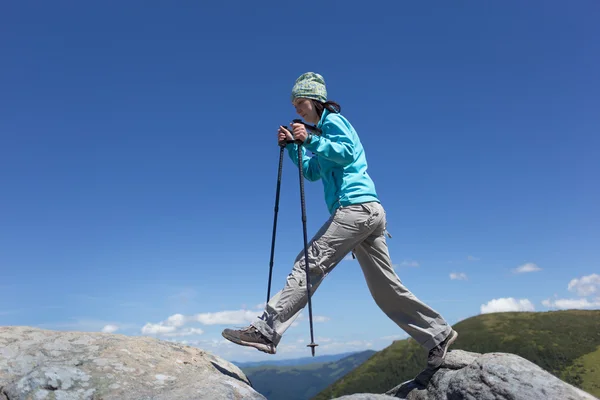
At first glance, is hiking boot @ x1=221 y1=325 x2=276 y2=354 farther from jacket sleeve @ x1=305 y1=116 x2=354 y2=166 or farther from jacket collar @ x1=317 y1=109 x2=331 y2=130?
jacket collar @ x1=317 y1=109 x2=331 y2=130

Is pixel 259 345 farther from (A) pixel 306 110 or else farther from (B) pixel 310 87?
(B) pixel 310 87

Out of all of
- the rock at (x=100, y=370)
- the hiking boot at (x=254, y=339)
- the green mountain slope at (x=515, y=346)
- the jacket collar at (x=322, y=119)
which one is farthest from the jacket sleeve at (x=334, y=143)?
the green mountain slope at (x=515, y=346)

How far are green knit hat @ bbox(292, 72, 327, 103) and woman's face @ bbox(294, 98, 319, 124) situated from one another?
0.33 feet

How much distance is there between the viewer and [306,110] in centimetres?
902

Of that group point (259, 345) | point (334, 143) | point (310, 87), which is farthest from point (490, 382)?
point (310, 87)

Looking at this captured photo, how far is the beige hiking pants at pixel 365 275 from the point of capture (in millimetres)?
7840

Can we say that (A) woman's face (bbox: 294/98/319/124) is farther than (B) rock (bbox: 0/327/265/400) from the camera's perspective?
Yes

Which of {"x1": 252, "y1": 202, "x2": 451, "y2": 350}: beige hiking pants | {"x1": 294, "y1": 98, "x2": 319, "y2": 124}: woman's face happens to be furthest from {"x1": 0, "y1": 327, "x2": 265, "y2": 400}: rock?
{"x1": 294, "y1": 98, "x2": 319, "y2": 124}: woman's face

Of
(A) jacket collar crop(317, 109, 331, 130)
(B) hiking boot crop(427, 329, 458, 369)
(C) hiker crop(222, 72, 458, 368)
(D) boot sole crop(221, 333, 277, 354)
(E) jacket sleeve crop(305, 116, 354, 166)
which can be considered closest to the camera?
(D) boot sole crop(221, 333, 277, 354)

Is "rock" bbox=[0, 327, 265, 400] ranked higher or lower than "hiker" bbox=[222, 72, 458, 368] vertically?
lower

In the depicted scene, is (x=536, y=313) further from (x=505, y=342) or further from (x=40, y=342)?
(x=40, y=342)

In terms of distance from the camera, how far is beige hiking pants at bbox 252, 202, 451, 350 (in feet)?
25.7

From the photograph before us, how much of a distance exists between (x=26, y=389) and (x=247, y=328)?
324cm

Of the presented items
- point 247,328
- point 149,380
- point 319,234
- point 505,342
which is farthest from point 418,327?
point 505,342
